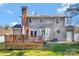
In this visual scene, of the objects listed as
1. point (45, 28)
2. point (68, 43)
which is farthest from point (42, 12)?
point (68, 43)

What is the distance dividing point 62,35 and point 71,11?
1.03ft

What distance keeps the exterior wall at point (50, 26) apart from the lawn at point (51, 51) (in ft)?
0.34

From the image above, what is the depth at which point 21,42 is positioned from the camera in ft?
14.7

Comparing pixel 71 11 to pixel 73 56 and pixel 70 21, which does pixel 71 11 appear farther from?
pixel 73 56

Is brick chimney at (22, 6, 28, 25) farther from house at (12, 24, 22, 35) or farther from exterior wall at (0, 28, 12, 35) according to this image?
exterior wall at (0, 28, 12, 35)

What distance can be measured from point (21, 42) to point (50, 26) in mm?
407

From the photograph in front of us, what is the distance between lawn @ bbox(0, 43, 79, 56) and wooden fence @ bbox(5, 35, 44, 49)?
0.05 m

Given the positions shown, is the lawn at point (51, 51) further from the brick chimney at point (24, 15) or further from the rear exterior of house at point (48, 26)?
the brick chimney at point (24, 15)

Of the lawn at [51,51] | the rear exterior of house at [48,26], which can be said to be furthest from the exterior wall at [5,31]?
the rear exterior of house at [48,26]

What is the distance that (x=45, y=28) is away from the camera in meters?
4.45

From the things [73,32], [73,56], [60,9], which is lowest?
[73,56]

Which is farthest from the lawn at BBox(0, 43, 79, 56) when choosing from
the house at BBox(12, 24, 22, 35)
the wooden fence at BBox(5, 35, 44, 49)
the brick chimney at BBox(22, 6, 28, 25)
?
the brick chimney at BBox(22, 6, 28, 25)

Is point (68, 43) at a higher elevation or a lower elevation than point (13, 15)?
lower

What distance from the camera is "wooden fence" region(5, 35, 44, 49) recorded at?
4.46 metres
